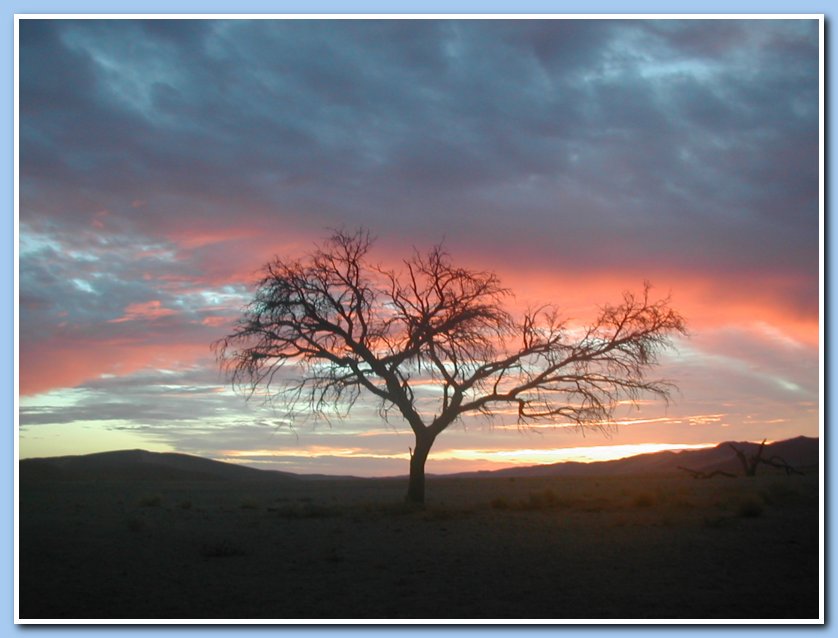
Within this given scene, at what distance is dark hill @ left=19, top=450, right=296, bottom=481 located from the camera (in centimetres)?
5291

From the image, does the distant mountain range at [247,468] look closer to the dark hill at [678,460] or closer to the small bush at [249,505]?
the dark hill at [678,460]

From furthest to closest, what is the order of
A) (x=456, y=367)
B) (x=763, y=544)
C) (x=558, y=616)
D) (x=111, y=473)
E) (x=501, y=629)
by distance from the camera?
(x=111, y=473), (x=456, y=367), (x=763, y=544), (x=558, y=616), (x=501, y=629)

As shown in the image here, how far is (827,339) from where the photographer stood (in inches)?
489

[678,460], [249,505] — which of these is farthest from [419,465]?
[678,460]

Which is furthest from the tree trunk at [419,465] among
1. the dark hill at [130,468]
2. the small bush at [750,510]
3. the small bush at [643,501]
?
the dark hill at [130,468]

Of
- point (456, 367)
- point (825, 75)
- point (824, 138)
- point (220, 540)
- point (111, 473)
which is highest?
point (825, 75)

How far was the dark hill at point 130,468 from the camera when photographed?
5291cm

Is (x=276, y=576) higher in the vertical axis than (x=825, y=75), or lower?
lower

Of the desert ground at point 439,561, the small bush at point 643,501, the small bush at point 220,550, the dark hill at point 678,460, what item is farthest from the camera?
the dark hill at point 678,460

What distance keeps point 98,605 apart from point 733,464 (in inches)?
2246

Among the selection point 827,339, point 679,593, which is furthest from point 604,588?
point 827,339

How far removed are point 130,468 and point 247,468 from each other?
22.7 metres

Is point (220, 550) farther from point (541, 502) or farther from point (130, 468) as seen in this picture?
point (130, 468)

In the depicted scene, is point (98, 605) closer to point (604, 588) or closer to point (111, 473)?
point (604, 588)
